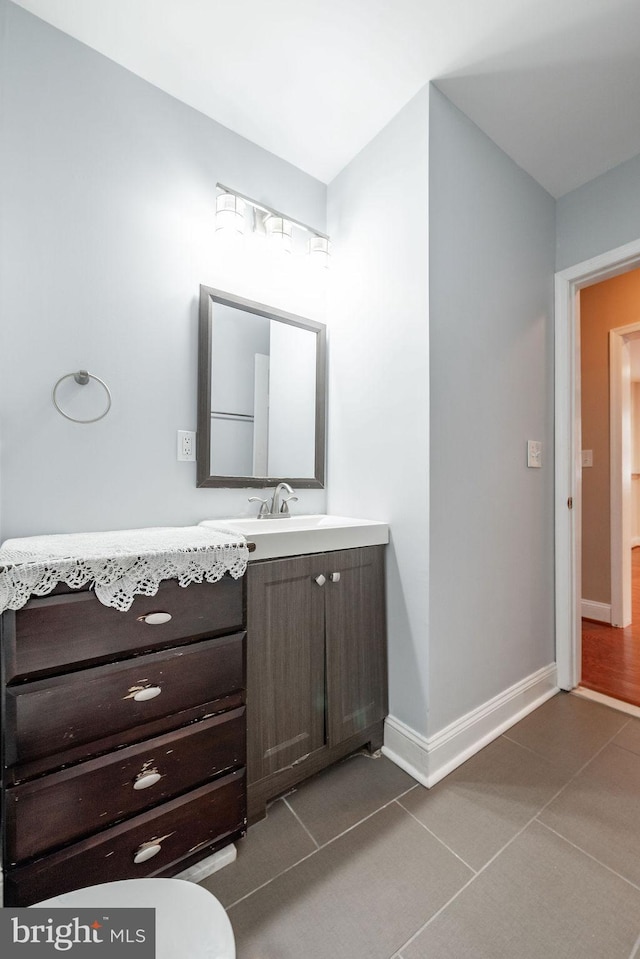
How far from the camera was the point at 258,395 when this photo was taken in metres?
1.93

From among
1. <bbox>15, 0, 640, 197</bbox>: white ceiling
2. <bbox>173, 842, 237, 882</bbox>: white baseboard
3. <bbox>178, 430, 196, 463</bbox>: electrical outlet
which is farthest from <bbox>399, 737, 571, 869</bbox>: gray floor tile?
<bbox>15, 0, 640, 197</bbox>: white ceiling

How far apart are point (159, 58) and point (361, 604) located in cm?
216

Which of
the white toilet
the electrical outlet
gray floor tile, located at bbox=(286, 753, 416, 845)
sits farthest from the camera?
the electrical outlet

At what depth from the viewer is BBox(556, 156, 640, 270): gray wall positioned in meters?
2.04

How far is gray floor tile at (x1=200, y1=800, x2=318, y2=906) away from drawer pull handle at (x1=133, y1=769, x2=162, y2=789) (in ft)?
1.13

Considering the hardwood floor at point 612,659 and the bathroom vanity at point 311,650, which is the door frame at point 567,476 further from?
the bathroom vanity at point 311,650

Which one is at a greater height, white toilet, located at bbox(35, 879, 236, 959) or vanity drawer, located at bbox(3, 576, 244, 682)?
vanity drawer, located at bbox(3, 576, 244, 682)

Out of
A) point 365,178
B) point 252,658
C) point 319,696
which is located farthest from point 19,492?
point 365,178

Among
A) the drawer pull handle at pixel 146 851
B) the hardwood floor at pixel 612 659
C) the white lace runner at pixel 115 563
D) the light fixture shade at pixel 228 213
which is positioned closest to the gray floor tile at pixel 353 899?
the drawer pull handle at pixel 146 851

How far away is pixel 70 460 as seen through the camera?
146cm

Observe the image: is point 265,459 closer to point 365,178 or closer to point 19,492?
point 19,492

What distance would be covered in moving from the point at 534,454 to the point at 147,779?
2.02 meters

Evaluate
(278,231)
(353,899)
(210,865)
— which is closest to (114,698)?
(210,865)

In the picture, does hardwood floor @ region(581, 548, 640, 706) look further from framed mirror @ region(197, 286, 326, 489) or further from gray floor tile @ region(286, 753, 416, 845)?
framed mirror @ region(197, 286, 326, 489)
